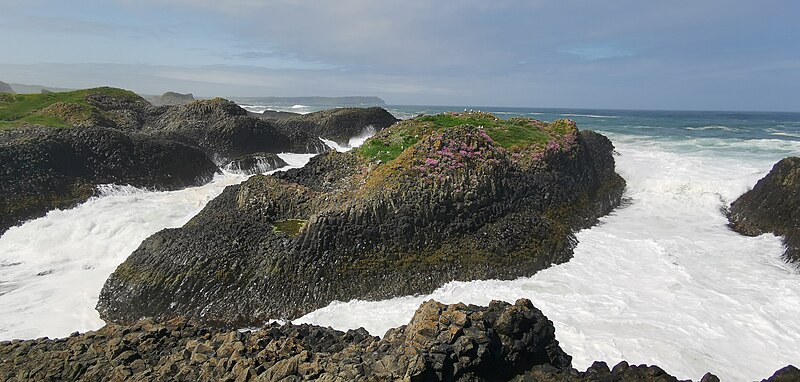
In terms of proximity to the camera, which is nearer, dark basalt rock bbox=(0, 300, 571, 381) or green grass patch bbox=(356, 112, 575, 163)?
dark basalt rock bbox=(0, 300, 571, 381)

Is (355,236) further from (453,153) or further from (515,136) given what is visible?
(515,136)

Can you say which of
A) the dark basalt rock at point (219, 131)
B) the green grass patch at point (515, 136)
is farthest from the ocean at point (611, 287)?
the dark basalt rock at point (219, 131)

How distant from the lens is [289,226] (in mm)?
12211

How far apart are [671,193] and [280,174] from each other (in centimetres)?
1705

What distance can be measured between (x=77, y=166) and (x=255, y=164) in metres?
7.59

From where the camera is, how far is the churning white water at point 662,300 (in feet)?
27.1

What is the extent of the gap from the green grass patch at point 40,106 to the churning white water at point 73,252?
11958mm

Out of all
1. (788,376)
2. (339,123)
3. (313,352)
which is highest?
(339,123)

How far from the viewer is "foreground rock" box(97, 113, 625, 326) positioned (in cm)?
1047

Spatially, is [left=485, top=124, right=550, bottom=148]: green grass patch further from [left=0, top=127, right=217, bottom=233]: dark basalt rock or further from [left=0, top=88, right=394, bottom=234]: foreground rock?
[left=0, top=127, right=217, bottom=233]: dark basalt rock

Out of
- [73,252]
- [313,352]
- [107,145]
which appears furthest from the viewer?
[107,145]

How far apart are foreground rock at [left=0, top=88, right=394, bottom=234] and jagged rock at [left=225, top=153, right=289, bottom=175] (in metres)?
0.12

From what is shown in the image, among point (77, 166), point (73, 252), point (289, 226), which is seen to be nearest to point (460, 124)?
point (289, 226)

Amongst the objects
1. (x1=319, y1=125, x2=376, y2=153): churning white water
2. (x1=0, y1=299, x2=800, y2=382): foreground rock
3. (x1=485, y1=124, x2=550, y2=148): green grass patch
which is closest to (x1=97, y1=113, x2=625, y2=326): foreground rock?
(x1=485, y1=124, x2=550, y2=148): green grass patch
